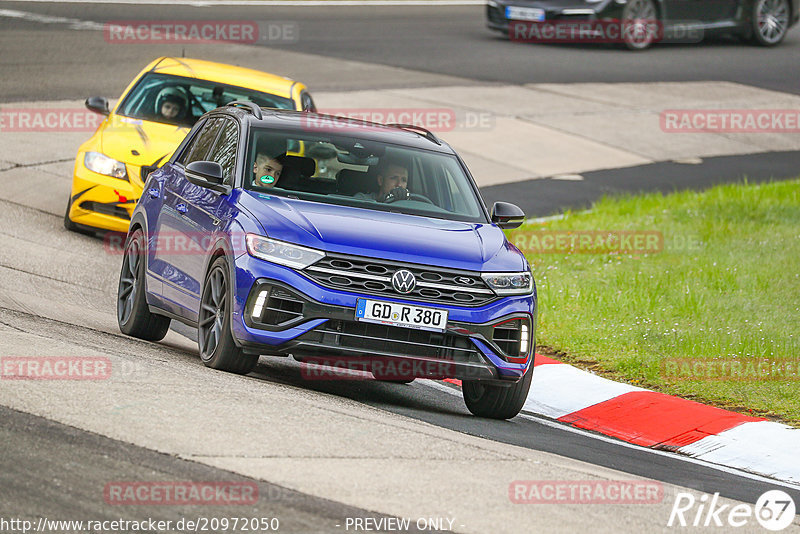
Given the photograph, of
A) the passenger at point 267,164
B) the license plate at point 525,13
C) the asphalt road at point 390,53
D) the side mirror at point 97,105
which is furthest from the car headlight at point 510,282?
the license plate at point 525,13

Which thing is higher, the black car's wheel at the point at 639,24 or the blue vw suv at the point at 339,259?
the blue vw suv at the point at 339,259

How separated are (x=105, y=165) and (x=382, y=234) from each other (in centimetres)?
602

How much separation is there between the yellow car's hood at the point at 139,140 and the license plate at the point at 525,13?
52.8 feet

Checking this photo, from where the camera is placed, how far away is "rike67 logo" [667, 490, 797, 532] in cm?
635

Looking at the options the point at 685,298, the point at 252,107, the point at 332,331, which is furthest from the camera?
the point at 685,298

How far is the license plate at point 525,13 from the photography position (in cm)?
2878

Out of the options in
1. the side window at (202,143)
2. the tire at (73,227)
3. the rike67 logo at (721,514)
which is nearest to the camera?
the rike67 logo at (721,514)

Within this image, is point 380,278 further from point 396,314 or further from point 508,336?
point 508,336

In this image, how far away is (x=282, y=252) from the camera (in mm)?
7930

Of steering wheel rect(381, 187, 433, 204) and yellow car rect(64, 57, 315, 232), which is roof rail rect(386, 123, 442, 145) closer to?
steering wheel rect(381, 187, 433, 204)

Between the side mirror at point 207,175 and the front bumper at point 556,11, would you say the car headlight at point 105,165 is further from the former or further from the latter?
the front bumper at point 556,11

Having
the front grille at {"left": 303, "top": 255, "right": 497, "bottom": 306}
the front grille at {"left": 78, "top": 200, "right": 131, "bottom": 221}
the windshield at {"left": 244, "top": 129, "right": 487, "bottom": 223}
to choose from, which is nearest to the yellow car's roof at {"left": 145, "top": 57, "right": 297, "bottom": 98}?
the front grille at {"left": 78, "top": 200, "right": 131, "bottom": 221}

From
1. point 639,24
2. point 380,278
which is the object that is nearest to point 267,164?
point 380,278

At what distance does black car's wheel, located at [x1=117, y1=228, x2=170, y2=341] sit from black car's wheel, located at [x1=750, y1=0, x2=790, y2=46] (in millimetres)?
24121
